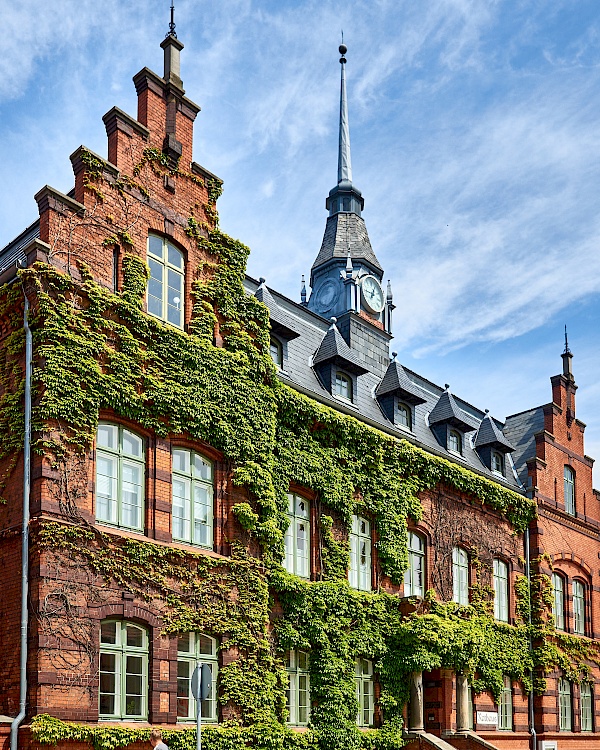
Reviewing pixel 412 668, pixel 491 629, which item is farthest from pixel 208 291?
pixel 491 629

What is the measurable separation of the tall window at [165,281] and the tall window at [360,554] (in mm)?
7725

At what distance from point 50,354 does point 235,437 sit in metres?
4.79

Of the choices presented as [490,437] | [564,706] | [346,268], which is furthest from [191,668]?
[346,268]

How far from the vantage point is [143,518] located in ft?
61.5

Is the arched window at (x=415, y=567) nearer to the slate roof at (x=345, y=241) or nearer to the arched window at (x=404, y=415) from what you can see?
the arched window at (x=404, y=415)

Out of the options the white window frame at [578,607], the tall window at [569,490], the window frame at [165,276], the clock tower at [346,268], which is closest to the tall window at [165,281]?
the window frame at [165,276]

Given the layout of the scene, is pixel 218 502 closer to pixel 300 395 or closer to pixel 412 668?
pixel 300 395

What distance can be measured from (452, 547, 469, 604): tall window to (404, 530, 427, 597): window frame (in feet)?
5.03

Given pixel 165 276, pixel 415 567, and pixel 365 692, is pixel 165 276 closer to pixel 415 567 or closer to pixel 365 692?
pixel 365 692

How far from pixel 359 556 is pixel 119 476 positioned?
8725 mm

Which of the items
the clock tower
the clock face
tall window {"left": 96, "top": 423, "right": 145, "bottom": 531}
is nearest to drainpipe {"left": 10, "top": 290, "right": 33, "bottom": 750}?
tall window {"left": 96, "top": 423, "right": 145, "bottom": 531}

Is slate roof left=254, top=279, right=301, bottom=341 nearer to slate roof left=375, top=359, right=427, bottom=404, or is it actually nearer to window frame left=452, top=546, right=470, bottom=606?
slate roof left=375, top=359, right=427, bottom=404

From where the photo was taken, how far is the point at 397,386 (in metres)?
29.1

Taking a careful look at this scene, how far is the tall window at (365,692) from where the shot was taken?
23.6 meters
